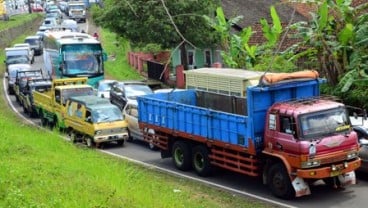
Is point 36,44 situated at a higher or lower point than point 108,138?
higher

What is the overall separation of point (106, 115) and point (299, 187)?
10.0 meters

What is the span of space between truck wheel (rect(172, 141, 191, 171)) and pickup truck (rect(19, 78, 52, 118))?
11527 millimetres

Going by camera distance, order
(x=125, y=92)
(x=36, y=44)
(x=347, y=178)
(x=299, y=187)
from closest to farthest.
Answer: (x=299, y=187), (x=347, y=178), (x=125, y=92), (x=36, y=44)

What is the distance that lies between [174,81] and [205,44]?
3963mm

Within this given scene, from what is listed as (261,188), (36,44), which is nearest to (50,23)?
(36,44)

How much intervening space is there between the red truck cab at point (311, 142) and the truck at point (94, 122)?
8.42 m

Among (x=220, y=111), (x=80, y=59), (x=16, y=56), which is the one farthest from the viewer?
(x=16, y=56)

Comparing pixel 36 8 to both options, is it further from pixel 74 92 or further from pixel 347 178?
pixel 347 178

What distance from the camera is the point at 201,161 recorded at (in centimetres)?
1775

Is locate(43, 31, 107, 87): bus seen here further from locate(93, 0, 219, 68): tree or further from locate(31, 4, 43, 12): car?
locate(31, 4, 43, 12): car

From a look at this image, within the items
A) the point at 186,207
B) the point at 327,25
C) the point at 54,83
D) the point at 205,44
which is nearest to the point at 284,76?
the point at 186,207

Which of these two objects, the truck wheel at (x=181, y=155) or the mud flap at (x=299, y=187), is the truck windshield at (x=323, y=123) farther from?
the truck wheel at (x=181, y=155)

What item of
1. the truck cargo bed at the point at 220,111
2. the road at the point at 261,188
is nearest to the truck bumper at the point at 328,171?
the road at the point at 261,188

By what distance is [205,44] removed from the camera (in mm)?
34312
